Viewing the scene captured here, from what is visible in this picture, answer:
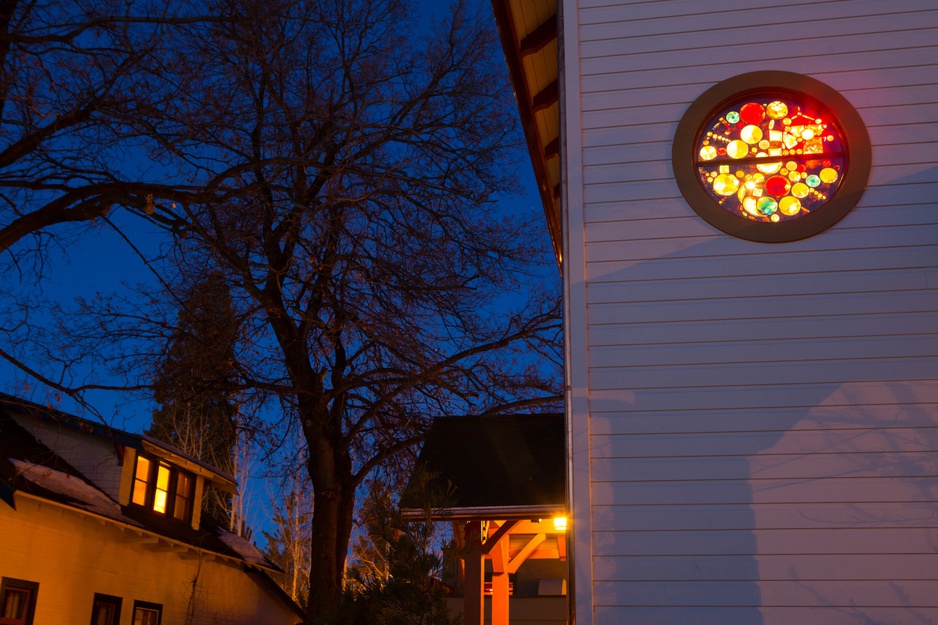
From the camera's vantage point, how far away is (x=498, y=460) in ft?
39.2

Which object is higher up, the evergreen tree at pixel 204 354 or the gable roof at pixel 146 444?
the evergreen tree at pixel 204 354

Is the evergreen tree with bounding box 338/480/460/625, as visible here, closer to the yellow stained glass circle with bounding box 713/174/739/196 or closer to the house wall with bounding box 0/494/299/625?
the yellow stained glass circle with bounding box 713/174/739/196

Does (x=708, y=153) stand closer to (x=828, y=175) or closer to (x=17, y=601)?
(x=828, y=175)

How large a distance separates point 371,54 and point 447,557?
10.3 m

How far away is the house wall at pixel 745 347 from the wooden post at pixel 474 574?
17.1 ft

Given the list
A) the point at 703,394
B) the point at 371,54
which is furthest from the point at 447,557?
the point at 371,54

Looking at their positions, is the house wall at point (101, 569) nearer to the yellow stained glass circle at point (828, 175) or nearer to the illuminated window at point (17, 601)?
the illuminated window at point (17, 601)

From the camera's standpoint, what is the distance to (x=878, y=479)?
6102 mm

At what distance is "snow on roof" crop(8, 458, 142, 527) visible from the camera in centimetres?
1294

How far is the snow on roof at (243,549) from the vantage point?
58.4 feet

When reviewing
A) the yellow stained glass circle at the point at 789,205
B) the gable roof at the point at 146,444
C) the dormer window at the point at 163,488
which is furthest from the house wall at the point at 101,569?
the yellow stained glass circle at the point at 789,205

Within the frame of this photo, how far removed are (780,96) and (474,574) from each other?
670cm

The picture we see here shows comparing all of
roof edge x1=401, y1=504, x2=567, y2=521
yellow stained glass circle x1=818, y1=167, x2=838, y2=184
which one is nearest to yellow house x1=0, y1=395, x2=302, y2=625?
roof edge x1=401, y1=504, x2=567, y2=521

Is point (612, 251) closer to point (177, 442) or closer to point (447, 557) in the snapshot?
point (447, 557)
